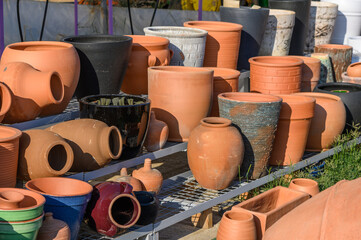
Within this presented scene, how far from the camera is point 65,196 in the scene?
2.61m

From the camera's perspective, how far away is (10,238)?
2.36m

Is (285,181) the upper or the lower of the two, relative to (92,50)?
lower

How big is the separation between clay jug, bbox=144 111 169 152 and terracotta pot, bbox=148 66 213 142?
0.11m

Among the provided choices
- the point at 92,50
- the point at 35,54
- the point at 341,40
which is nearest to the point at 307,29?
the point at 341,40

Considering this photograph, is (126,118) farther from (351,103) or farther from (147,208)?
(351,103)

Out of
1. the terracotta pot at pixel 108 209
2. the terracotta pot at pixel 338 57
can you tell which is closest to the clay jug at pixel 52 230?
the terracotta pot at pixel 108 209

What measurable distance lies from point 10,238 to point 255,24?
9.75 ft

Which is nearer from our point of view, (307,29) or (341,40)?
(307,29)

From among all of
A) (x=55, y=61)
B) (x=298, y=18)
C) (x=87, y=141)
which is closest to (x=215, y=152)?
(x=87, y=141)

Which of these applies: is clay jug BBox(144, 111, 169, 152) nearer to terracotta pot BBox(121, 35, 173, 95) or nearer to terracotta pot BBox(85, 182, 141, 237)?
terracotta pot BBox(121, 35, 173, 95)

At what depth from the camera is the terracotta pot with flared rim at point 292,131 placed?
3.80 metres

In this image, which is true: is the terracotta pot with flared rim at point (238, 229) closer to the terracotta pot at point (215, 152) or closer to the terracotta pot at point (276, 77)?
the terracotta pot at point (215, 152)

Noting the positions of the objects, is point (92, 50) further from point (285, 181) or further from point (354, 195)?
point (354, 195)

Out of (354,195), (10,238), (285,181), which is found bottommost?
(285,181)
